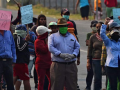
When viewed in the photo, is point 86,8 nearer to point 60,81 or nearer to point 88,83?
point 88,83

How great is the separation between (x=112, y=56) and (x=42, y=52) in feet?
5.14

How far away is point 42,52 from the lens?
10.4 m

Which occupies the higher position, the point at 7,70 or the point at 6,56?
the point at 6,56

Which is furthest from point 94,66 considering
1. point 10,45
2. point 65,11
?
point 10,45

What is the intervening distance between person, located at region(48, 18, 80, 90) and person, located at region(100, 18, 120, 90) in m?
0.64

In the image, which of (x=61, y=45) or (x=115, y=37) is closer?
(x=61, y=45)

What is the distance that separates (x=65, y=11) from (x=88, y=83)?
1863 mm

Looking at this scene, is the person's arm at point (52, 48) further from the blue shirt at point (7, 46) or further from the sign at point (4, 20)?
the sign at point (4, 20)

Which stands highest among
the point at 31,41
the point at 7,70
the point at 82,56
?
the point at 31,41

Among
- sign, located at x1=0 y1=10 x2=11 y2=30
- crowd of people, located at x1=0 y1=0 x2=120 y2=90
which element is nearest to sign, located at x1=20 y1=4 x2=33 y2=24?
crowd of people, located at x1=0 y1=0 x2=120 y2=90

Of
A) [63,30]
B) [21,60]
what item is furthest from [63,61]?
[21,60]

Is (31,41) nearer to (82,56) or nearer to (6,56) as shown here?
(6,56)

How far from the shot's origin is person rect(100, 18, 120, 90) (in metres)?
9.69

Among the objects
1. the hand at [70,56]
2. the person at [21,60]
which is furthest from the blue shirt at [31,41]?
the hand at [70,56]
